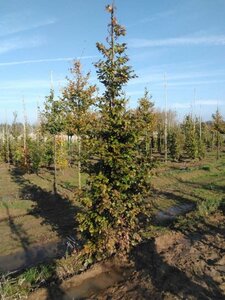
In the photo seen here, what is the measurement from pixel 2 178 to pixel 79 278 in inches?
745

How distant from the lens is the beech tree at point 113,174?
1034 centimetres

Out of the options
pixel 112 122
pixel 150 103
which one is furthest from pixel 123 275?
pixel 150 103

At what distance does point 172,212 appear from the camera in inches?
719

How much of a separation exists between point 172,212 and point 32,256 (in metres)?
7.99

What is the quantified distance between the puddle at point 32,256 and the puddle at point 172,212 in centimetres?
497

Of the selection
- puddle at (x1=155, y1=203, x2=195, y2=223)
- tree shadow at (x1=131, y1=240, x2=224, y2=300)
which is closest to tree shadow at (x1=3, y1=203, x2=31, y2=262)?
tree shadow at (x1=131, y1=240, x2=224, y2=300)

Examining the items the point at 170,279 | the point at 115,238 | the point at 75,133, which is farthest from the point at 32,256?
the point at 75,133

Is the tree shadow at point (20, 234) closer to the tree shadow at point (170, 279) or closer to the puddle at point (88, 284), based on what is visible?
the puddle at point (88, 284)

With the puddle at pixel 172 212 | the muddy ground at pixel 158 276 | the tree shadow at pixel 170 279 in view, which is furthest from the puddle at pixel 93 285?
the puddle at pixel 172 212

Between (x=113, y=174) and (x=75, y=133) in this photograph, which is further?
(x=75, y=133)

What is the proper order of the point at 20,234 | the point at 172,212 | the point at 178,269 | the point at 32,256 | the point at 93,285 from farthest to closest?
the point at 172,212 < the point at 20,234 < the point at 32,256 < the point at 178,269 < the point at 93,285

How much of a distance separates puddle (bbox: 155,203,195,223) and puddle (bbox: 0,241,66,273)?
4.97 m

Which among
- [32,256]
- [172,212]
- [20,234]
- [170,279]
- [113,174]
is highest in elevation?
[113,174]

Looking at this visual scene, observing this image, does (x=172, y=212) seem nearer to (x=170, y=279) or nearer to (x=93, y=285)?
(x=170, y=279)
